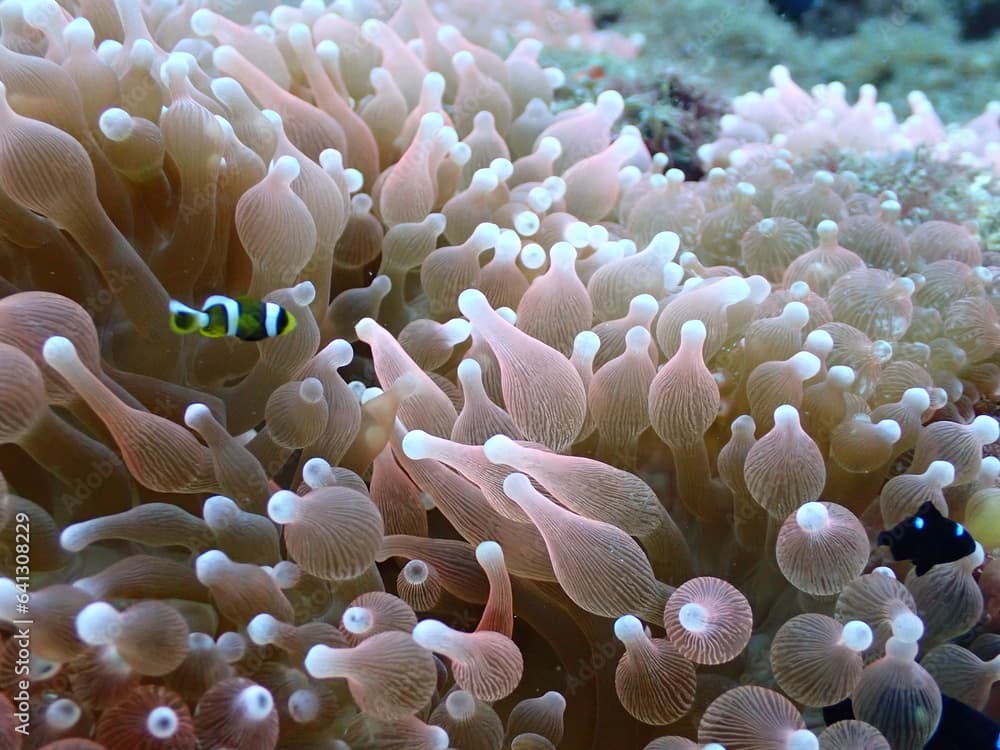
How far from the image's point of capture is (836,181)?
8.71 ft

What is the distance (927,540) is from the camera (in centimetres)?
150

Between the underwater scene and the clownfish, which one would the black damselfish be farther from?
the clownfish

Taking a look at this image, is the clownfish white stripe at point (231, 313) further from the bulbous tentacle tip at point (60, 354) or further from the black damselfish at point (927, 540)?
the black damselfish at point (927, 540)

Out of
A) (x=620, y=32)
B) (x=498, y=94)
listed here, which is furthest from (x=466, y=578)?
(x=620, y=32)

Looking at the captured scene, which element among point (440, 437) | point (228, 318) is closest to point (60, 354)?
point (228, 318)

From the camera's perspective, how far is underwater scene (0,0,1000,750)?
1.24 metres

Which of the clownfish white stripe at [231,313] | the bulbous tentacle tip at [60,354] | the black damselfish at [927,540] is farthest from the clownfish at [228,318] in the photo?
the black damselfish at [927,540]

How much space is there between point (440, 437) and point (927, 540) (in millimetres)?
969

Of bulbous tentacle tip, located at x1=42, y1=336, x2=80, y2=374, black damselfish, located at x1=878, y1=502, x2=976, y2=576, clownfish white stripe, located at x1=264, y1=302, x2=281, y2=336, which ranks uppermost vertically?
bulbous tentacle tip, located at x1=42, y1=336, x2=80, y2=374

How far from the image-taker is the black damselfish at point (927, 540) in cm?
148

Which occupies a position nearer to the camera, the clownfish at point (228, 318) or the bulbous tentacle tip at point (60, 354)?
the bulbous tentacle tip at point (60, 354)

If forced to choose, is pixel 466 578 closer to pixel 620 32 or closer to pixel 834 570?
pixel 834 570

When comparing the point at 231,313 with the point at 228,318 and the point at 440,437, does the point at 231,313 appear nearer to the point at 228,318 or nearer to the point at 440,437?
the point at 228,318

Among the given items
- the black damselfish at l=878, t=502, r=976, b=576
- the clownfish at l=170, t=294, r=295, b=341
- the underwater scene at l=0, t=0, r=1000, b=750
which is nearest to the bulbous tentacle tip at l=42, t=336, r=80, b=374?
the underwater scene at l=0, t=0, r=1000, b=750
